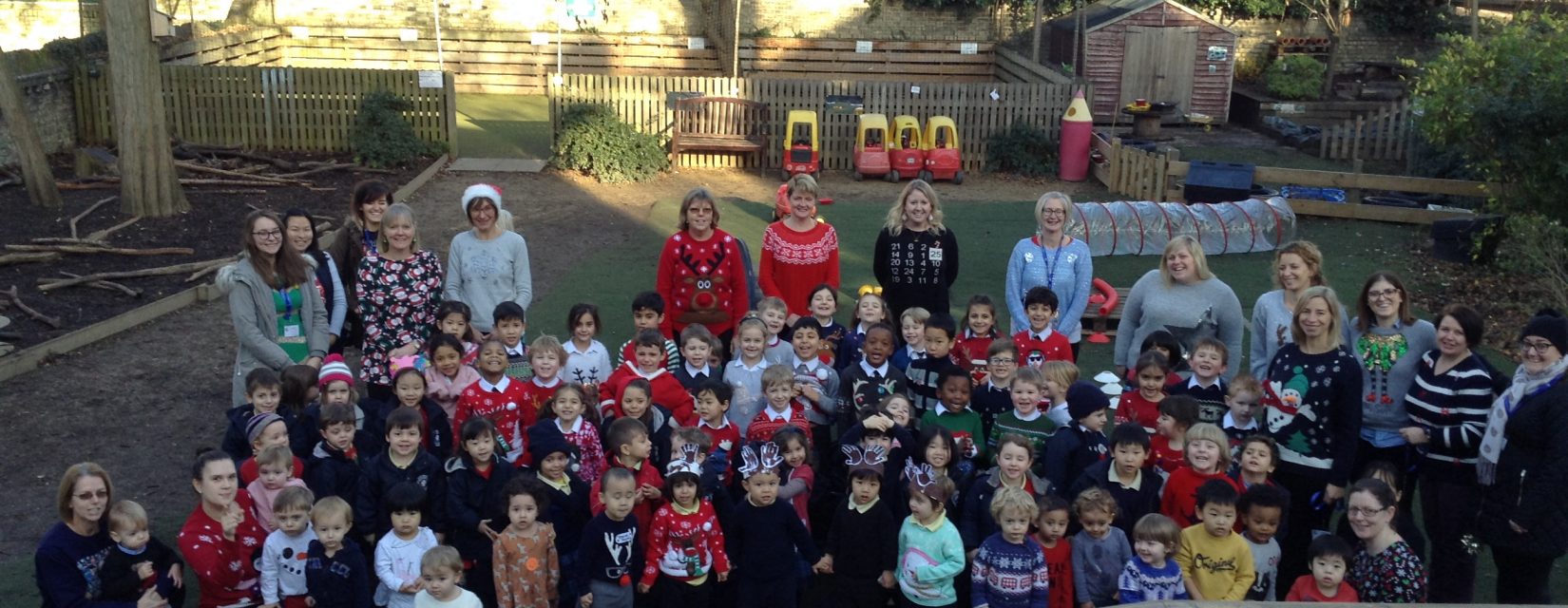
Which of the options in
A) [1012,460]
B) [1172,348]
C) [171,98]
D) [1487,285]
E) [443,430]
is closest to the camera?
[1012,460]

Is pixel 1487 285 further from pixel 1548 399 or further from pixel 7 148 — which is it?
pixel 7 148

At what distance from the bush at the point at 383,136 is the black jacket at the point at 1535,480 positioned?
14621mm

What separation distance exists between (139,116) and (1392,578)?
1276 cm

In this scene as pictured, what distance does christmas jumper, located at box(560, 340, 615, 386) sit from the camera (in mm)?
6965

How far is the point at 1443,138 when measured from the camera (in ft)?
44.6

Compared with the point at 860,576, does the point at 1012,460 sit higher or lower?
higher

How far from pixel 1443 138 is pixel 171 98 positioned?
16.3 m

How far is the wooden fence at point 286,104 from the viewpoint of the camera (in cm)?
1805

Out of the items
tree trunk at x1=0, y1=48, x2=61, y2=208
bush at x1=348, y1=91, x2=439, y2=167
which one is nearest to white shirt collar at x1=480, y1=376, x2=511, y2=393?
tree trunk at x1=0, y1=48, x2=61, y2=208

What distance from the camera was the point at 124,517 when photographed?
517cm

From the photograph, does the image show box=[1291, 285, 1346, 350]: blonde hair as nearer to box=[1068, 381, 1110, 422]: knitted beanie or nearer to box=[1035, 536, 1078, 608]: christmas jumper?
box=[1068, 381, 1110, 422]: knitted beanie

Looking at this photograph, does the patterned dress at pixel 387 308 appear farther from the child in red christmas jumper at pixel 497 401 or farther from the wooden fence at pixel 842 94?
the wooden fence at pixel 842 94

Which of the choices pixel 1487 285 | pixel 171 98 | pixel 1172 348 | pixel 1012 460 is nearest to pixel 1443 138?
pixel 1487 285

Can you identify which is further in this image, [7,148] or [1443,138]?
[7,148]
